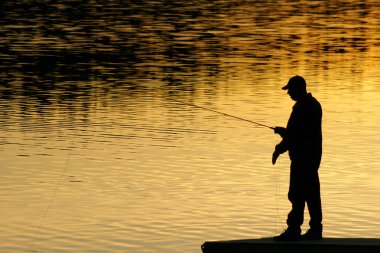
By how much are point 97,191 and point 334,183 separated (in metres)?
3.49

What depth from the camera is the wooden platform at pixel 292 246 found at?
1566 centimetres

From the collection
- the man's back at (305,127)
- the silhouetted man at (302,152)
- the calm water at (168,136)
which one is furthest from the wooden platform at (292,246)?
the calm water at (168,136)

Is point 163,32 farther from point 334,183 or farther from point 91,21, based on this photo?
point 334,183

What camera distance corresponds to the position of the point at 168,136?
2667 centimetres

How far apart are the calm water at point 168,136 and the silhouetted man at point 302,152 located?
63.6 inches

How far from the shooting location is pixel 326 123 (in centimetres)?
2877

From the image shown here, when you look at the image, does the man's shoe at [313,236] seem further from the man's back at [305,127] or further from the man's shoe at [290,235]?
the man's back at [305,127]

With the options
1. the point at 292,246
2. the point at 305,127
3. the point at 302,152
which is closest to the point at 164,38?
the point at 302,152

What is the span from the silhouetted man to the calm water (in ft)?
5.30

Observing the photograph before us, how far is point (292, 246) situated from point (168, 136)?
1103 cm

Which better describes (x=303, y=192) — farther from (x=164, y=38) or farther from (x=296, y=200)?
(x=164, y=38)

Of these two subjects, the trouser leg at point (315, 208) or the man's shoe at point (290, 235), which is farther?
the trouser leg at point (315, 208)

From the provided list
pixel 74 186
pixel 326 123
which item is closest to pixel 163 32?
pixel 326 123

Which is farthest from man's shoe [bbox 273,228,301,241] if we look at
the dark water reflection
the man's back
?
the dark water reflection
